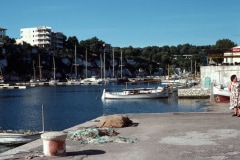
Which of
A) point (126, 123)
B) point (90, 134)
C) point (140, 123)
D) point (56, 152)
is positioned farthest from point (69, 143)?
point (140, 123)

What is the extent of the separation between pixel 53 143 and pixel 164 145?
3.46 m

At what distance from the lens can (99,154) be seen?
10938 mm

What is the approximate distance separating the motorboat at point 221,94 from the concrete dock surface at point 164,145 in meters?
29.4

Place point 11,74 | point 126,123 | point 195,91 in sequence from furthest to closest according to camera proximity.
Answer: point 11,74 < point 195,91 < point 126,123

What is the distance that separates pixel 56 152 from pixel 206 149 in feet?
14.0

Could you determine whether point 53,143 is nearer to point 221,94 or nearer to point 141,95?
point 221,94

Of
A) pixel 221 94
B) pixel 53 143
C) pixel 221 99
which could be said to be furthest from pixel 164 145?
pixel 221 99

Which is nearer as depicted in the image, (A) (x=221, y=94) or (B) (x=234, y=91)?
(B) (x=234, y=91)

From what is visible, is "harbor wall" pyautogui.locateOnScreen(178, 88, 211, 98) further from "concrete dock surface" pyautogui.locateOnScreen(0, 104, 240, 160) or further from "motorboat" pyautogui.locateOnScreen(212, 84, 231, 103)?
"concrete dock surface" pyautogui.locateOnScreen(0, 104, 240, 160)

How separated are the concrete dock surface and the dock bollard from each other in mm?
139

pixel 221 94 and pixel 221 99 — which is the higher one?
pixel 221 94

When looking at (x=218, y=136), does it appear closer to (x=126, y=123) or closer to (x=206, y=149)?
(x=206, y=149)

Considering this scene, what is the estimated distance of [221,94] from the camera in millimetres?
45469

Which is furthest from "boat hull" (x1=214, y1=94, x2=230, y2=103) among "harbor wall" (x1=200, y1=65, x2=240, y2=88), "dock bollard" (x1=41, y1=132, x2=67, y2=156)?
"dock bollard" (x1=41, y1=132, x2=67, y2=156)
